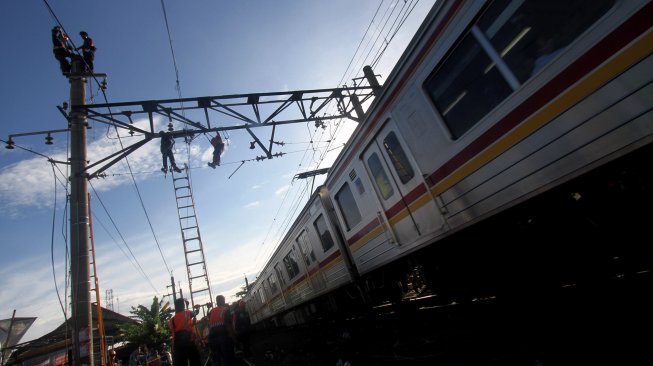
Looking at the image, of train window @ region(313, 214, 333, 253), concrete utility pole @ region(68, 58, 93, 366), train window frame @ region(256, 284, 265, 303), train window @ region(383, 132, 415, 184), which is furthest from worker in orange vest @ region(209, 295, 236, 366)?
train window frame @ region(256, 284, 265, 303)

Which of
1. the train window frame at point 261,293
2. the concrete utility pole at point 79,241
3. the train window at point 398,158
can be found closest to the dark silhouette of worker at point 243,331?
the concrete utility pole at point 79,241

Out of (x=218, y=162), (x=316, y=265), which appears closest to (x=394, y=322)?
(x=316, y=265)

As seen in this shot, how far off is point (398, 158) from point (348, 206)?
2171mm

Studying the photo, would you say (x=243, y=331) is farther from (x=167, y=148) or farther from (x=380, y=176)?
(x=380, y=176)

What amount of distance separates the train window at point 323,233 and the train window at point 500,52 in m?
5.02

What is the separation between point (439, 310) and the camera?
16.5 feet

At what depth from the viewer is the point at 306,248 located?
9773 mm

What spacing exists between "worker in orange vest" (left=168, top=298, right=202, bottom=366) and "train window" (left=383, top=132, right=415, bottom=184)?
4.95m

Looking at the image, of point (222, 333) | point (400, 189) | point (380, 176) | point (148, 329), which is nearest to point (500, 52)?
point (400, 189)

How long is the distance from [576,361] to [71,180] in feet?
29.2

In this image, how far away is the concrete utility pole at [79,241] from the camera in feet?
20.2

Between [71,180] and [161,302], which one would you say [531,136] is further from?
[161,302]

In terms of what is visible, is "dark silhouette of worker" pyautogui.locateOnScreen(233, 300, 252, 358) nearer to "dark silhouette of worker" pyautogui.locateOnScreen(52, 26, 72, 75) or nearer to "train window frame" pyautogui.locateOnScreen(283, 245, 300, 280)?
"train window frame" pyautogui.locateOnScreen(283, 245, 300, 280)

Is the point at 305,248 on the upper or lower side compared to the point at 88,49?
lower
